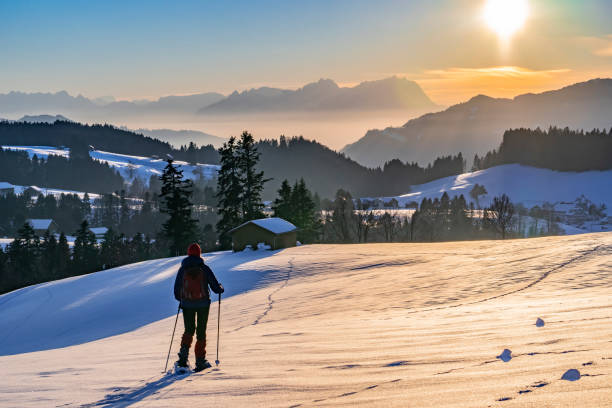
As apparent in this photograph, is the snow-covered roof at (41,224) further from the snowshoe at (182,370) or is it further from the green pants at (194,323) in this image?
the snowshoe at (182,370)

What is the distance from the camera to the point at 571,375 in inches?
207

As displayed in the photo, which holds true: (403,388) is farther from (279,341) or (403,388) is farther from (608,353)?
(279,341)

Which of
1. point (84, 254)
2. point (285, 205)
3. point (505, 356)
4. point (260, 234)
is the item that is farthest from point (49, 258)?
point (505, 356)

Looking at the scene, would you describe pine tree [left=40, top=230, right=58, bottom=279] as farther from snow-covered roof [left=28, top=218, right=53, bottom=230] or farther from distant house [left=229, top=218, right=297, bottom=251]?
snow-covered roof [left=28, top=218, right=53, bottom=230]

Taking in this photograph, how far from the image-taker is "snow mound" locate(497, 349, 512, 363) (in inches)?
254

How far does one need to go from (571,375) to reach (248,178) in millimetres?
55900

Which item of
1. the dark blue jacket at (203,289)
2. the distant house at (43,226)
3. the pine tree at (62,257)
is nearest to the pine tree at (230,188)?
the pine tree at (62,257)

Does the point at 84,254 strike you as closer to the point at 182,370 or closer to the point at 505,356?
the point at 182,370

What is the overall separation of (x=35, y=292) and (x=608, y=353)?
131ft

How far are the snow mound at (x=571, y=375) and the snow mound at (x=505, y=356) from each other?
1.03m

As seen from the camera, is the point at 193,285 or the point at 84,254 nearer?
the point at 193,285

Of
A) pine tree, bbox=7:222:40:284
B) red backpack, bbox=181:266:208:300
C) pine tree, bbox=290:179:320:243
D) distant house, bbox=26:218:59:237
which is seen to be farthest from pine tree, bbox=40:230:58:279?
distant house, bbox=26:218:59:237

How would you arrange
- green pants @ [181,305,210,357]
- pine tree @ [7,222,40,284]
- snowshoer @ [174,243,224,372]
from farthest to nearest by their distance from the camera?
1. pine tree @ [7,222,40,284]
2. snowshoer @ [174,243,224,372]
3. green pants @ [181,305,210,357]

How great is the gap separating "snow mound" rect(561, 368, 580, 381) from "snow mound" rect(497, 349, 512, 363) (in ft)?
3.39
